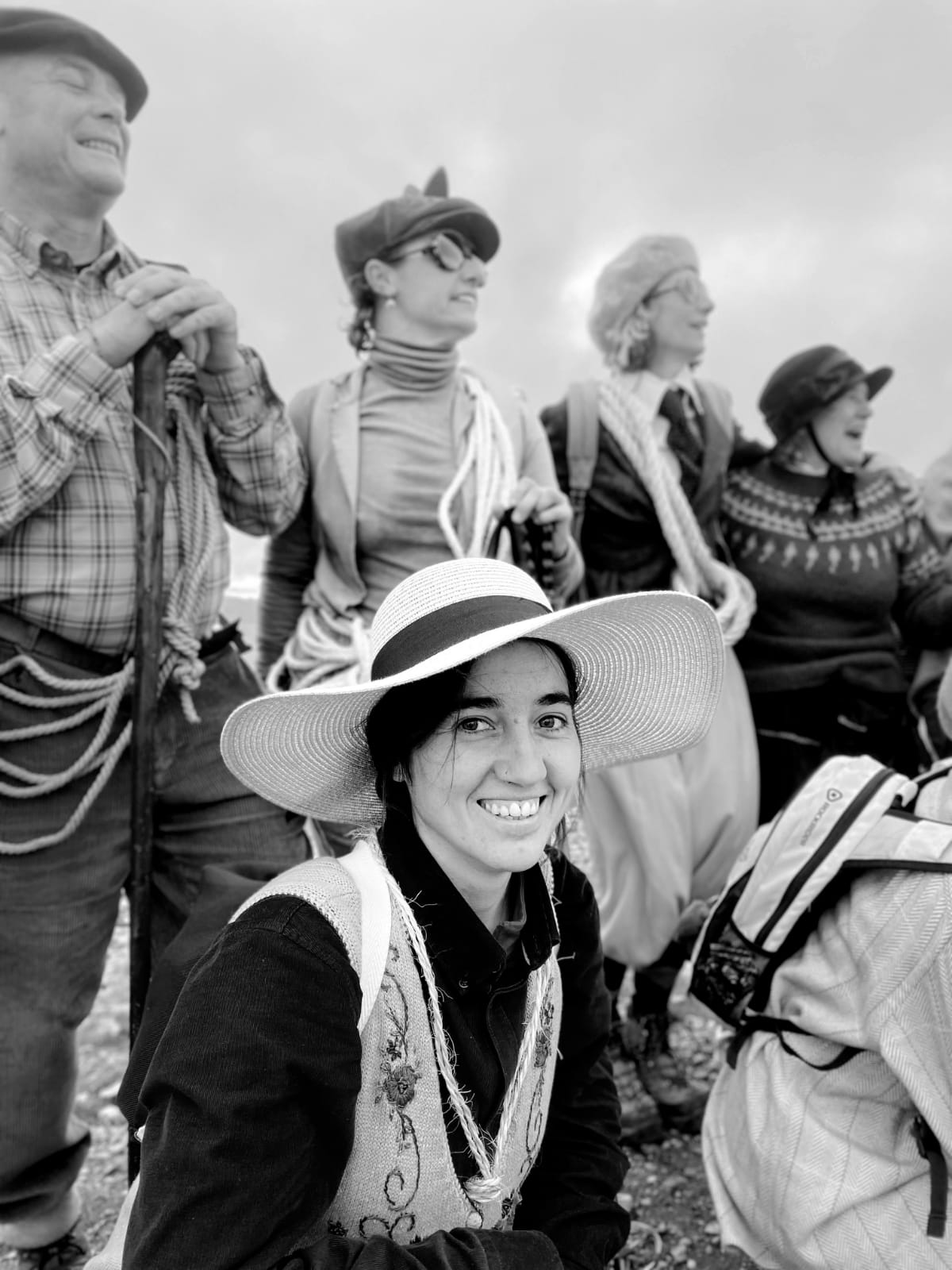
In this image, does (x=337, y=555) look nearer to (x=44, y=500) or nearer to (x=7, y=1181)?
(x=44, y=500)

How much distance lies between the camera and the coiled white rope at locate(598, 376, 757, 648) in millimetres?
2807

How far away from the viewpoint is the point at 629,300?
3025mm

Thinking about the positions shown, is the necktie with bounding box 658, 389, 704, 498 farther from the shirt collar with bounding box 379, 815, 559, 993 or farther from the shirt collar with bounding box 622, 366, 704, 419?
the shirt collar with bounding box 379, 815, 559, 993

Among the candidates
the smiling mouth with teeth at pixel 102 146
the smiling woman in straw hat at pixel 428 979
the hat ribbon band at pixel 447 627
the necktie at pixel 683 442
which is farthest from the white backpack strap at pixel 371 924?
the necktie at pixel 683 442

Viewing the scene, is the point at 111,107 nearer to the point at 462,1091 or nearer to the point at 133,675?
the point at 133,675

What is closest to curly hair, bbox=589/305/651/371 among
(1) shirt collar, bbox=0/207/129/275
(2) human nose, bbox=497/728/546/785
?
(1) shirt collar, bbox=0/207/129/275

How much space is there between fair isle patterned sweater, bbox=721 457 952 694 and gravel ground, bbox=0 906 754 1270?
126cm

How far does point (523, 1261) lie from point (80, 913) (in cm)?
122

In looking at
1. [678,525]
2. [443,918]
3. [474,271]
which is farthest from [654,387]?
[443,918]

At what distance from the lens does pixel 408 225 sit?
8.16 ft

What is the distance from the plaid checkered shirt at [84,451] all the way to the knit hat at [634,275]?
1.30 m

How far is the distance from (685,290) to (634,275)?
6.8 inches

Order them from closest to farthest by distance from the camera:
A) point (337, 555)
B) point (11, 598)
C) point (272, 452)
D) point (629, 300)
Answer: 1. point (11, 598)
2. point (272, 452)
3. point (337, 555)
4. point (629, 300)

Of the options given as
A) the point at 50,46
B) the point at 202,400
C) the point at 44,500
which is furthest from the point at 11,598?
the point at 50,46
